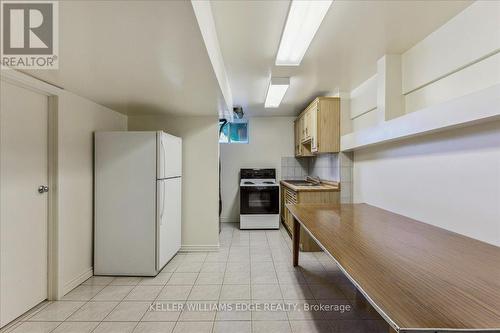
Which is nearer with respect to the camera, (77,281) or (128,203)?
(77,281)

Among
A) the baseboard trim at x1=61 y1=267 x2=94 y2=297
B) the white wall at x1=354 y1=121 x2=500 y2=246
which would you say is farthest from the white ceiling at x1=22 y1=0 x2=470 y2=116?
the baseboard trim at x1=61 y1=267 x2=94 y2=297

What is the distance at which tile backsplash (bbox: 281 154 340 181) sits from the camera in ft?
14.6

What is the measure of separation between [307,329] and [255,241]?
7.51 feet

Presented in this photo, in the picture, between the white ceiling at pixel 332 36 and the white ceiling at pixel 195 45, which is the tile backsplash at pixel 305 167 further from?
the white ceiling at pixel 195 45

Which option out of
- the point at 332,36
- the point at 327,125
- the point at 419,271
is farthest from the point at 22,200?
the point at 327,125

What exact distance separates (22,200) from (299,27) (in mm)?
2687

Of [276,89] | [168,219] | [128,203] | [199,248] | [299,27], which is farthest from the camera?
[199,248]

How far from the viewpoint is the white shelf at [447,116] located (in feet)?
4.70

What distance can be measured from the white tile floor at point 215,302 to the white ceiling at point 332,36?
2409 millimetres

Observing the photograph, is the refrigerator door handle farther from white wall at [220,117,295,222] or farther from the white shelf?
white wall at [220,117,295,222]

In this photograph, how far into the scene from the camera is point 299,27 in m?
1.90

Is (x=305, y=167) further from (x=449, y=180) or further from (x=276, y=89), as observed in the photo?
(x=449, y=180)

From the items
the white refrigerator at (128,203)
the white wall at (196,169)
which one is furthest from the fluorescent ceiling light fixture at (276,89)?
the white refrigerator at (128,203)

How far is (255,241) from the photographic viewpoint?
13.7ft
